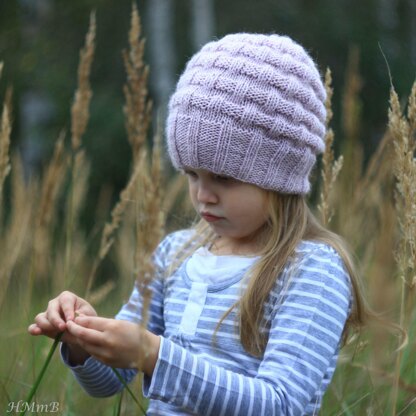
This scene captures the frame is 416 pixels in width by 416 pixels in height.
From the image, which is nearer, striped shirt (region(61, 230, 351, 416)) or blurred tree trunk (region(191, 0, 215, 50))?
striped shirt (region(61, 230, 351, 416))

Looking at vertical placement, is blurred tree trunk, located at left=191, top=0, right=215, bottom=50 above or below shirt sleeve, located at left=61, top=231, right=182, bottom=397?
above

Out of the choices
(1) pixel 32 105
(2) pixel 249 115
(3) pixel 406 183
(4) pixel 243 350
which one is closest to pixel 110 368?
(4) pixel 243 350

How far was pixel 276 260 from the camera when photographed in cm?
135

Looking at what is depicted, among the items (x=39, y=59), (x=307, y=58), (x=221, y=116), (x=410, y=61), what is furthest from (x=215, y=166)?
(x=39, y=59)

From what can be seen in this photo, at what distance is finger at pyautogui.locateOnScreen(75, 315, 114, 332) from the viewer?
3.60 ft

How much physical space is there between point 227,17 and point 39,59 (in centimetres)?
189

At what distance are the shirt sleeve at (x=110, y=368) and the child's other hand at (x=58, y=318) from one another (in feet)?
0.42

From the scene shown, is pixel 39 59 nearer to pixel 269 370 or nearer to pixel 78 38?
pixel 78 38

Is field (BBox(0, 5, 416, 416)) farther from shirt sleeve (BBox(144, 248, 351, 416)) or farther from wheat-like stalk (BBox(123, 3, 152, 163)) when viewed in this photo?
shirt sleeve (BBox(144, 248, 351, 416))

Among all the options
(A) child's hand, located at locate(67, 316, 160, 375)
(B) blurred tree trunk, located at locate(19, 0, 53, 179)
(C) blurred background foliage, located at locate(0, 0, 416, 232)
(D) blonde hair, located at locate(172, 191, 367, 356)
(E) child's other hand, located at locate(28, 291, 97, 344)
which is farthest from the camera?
(B) blurred tree trunk, located at locate(19, 0, 53, 179)

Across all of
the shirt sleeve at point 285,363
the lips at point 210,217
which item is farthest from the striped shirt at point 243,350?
the lips at point 210,217

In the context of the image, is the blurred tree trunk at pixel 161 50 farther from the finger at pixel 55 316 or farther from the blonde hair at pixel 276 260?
the finger at pixel 55 316

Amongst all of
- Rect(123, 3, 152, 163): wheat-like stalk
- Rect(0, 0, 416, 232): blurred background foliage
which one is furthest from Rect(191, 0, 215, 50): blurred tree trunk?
Rect(123, 3, 152, 163): wheat-like stalk

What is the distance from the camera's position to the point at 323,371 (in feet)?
4.14
